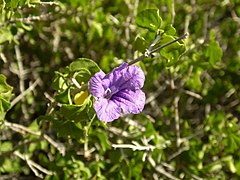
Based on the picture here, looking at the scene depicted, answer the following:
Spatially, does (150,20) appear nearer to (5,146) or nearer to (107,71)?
(107,71)

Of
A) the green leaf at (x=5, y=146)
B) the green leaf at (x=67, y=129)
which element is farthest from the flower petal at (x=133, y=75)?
the green leaf at (x=5, y=146)

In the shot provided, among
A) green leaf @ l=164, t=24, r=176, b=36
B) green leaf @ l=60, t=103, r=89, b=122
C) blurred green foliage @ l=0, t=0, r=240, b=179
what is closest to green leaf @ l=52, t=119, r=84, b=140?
blurred green foliage @ l=0, t=0, r=240, b=179

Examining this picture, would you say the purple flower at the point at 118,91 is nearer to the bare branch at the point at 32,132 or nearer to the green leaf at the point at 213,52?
the bare branch at the point at 32,132

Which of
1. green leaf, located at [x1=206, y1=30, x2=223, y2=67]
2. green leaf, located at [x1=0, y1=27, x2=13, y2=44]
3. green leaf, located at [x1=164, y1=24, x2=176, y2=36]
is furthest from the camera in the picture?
green leaf, located at [x1=206, y1=30, x2=223, y2=67]

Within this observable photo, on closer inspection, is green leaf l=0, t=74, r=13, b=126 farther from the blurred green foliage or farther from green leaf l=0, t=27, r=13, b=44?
green leaf l=0, t=27, r=13, b=44

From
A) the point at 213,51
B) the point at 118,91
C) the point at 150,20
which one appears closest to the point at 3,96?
the point at 118,91

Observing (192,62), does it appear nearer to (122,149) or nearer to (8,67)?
(122,149)

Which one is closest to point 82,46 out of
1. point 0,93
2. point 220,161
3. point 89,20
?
point 89,20

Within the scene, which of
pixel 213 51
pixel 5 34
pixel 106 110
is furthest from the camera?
pixel 213 51
